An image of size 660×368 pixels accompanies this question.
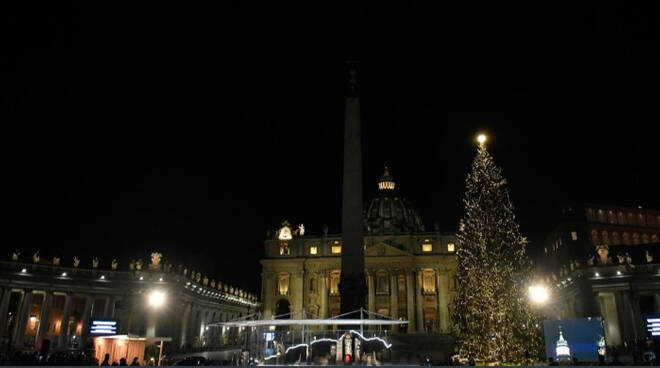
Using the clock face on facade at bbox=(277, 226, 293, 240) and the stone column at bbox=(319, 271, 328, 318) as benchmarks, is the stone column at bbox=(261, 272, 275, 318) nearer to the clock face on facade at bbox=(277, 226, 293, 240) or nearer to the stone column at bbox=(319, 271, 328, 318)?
the clock face on facade at bbox=(277, 226, 293, 240)

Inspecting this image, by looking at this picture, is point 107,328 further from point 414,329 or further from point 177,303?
point 414,329

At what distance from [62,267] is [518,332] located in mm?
55562

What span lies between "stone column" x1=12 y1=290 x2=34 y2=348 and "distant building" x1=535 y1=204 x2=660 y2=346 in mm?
61472

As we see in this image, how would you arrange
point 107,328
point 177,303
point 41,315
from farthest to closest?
point 177,303 → point 41,315 → point 107,328

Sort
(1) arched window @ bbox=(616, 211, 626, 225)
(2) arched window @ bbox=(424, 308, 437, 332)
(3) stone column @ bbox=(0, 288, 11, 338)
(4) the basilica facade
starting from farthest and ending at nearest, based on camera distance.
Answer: (4) the basilica facade, (2) arched window @ bbox=(424, 308, 437, 332), (1) arched window @ bbox=(616, 211, 626, 225), (3) stone column @ bbox=(0, 288, 11, 338)

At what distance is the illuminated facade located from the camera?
56872mm

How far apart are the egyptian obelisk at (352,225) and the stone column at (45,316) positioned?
43.4 meters

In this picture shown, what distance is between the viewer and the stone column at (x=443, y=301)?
85.3 metres

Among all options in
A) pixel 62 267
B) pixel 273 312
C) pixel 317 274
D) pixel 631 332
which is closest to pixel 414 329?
pixel 317 274

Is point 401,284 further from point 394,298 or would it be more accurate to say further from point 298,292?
point 298,292

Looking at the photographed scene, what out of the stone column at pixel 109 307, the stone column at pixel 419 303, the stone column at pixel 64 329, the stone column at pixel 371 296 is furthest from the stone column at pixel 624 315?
the stone column at pixel 64 329

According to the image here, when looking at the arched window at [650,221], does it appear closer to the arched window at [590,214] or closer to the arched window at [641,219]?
the arched window at [641,219]

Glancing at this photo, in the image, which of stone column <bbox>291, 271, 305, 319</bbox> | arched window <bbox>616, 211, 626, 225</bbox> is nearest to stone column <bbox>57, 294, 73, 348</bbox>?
stone column <bbox>291, 271, 305, 319</bbox>

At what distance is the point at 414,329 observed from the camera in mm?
85375
